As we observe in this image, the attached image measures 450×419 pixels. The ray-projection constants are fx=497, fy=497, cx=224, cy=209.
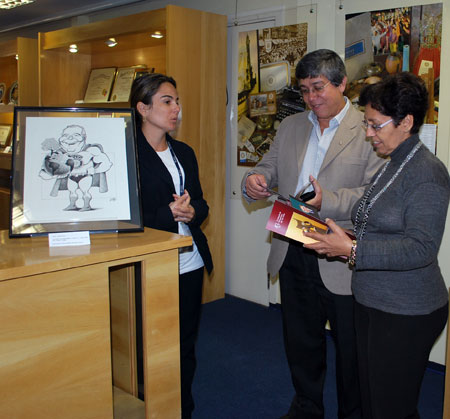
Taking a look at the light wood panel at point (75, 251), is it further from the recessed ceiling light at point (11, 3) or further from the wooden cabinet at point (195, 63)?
the recessed ceiling light at point (11, 3)

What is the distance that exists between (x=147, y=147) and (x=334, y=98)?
2.66ft

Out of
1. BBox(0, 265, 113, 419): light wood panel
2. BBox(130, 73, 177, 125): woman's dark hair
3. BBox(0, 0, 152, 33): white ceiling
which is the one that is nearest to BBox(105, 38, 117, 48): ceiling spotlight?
BBox(0, 0, 152, 33): white ceiling

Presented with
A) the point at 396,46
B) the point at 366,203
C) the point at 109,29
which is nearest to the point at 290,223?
the point at 366,203

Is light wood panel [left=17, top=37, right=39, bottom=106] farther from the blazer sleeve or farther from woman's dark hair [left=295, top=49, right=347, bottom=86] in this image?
woman's dark hair [left=295, top=49, right=347, bottom=86]

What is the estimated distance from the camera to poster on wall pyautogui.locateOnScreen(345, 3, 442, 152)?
9.34ft

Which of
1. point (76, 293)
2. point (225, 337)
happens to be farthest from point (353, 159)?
point (225, 337)

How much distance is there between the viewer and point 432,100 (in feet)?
9.39

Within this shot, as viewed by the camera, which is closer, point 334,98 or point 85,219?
point 85,219

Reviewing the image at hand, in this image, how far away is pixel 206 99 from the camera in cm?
392

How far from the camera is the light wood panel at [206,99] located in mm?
3686

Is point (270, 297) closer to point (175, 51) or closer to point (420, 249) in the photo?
point (175, 51)

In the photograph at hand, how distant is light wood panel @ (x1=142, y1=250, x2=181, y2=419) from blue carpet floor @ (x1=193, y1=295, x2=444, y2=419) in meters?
1.10

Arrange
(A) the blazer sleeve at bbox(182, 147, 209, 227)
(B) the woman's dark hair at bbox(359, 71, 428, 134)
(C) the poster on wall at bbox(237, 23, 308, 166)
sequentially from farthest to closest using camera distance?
(C) the poster on wall at bbox(237, 23, 308, 166) < (A) the blazer sleeve at bbox(182, 147, 209, 227) < (B) the woman's dark hair at bbox(359, 71, 428, 134)

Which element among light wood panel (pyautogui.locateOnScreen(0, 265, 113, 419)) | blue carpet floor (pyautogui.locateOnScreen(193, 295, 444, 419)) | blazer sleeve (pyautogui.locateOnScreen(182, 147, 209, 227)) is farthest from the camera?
blue carpet floor (pyautogui.locateOnScreen(193, 295, 444, 419))
